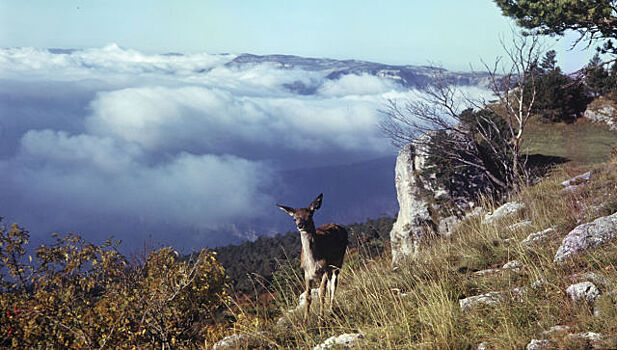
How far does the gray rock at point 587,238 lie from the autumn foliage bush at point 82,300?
197 inches

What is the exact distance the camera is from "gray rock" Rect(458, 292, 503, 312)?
4.60 meters

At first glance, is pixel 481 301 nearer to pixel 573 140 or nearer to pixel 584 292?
pixel 584 292

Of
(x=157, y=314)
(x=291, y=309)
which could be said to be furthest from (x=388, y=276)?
(x=157, y=314)

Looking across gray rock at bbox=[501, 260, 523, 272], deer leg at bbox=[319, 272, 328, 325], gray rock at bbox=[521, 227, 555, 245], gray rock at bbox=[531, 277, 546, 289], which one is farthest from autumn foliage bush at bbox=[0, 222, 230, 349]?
gray rock at bbox=[521, 227, 555, 245]

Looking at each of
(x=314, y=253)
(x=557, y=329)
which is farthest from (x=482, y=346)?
(x=314, y=253)

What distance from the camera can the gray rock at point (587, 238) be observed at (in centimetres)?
560

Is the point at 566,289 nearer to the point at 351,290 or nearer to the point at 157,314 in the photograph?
the point at 351,290

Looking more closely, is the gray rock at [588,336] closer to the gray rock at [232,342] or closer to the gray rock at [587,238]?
the gray rock at [587,238]

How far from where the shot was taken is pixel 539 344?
11.7 ft

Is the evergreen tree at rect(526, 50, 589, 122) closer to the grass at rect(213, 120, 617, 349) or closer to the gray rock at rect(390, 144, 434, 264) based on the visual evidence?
the gray rock at rect(390, 144, 434, 264)

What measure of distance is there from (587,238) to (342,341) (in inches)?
137

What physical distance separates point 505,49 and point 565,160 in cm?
760

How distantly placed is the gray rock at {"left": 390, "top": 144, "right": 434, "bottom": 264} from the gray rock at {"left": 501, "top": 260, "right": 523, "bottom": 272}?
11197mm

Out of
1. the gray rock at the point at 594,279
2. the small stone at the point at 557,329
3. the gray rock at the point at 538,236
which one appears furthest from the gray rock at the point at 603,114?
the small stone at the point at 557,329
